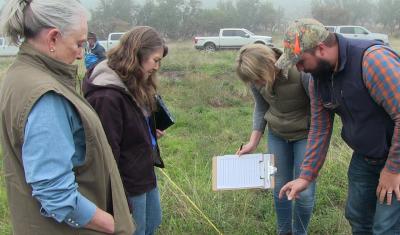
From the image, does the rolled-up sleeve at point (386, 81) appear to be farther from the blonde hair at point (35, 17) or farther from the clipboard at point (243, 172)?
the blonde hair at point (35, 17)

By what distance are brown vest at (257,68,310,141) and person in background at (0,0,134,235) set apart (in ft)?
5.07

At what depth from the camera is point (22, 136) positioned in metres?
1.50

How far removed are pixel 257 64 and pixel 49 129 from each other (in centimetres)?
158

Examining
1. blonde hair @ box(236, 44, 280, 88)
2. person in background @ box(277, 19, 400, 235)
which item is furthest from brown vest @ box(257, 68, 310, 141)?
person in background @ box(277, 19, 400, 235)

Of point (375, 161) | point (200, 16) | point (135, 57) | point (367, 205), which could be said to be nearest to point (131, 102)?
point (135, 57)

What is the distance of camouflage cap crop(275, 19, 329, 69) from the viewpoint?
7.11ft

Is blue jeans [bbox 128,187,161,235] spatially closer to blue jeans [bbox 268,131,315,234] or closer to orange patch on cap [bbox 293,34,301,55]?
blue jeans [bbox 268,131,315,234]

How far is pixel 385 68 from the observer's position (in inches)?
79.7

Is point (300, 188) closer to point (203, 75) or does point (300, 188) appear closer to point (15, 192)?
point (15, 192)

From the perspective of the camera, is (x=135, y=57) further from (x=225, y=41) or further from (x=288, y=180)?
(x=225, y=41)

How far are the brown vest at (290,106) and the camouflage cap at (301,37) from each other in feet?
2.17


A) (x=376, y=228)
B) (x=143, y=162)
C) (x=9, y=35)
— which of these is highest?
(x=9, y=35)

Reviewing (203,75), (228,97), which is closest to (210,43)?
(203,75)

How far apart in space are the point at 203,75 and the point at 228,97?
2.67 meters
